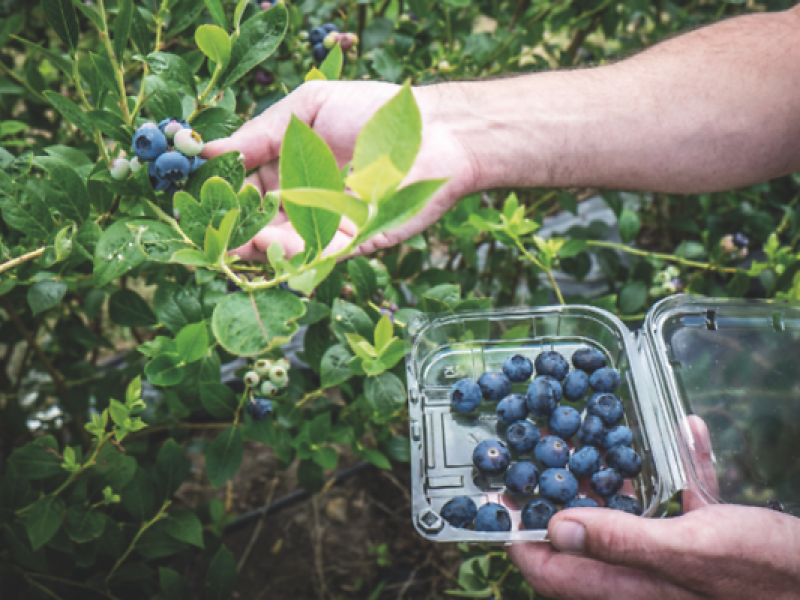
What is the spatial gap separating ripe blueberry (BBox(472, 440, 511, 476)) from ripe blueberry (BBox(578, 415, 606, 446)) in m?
0.17

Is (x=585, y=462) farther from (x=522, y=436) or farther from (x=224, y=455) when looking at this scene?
(x=224, y=455)

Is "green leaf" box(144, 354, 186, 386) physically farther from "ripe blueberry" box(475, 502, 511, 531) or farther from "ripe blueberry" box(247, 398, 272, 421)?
"ripe blueberry" box(475, 502, 511, 531)

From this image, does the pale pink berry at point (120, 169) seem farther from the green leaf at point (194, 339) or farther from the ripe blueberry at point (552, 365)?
the ripe blueberry at point (552, 365)

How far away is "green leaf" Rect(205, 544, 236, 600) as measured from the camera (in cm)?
142

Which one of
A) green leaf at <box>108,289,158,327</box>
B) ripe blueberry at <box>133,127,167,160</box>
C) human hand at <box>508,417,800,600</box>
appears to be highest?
green leaf at <box>108,289,158,327</box>

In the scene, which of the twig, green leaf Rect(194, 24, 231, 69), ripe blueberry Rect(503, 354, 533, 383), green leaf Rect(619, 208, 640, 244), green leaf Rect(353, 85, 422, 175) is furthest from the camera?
the twig

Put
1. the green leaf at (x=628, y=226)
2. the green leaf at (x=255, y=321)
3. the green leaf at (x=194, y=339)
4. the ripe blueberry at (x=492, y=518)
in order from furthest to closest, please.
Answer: the green leaf at (x=628, y=226) → the ripe blueberry at (x=492, y=518) → the green leaf at (x=194, y=339) → the green leaf at (x=255, y=321)

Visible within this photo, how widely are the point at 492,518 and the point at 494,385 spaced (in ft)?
0.94

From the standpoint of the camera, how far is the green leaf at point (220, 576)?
1.42 metres

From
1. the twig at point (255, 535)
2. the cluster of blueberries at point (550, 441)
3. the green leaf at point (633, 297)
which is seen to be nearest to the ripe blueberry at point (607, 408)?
the cluster of blueberries at point (550, 441)

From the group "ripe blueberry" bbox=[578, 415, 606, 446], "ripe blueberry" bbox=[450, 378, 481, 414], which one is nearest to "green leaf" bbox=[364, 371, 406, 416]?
"ripe blueberry" bbox=[450, 378, 481, 414]

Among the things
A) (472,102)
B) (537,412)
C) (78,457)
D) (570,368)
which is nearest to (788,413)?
(570,368)

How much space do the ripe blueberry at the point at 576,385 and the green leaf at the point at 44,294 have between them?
3.41 feet

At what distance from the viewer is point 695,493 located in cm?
119
